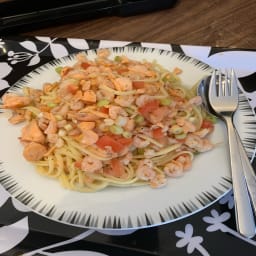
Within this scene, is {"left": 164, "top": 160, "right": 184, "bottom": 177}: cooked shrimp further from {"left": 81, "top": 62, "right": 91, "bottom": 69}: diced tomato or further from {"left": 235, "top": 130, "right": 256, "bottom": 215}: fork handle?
{"left": 81, "top": 62, "right": 91, "bottom": 69}: diced tomato

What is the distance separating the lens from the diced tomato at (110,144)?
792 millimetres

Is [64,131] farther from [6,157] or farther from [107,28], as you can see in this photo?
[107,28]

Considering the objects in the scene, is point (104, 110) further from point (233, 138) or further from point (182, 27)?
point (182, 27)

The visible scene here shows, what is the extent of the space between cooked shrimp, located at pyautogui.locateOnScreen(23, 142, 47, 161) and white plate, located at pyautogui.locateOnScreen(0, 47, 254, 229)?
0.03 metres

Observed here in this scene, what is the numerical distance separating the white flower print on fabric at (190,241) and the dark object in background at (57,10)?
100 cm

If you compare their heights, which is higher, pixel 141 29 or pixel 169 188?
pixel 141 29

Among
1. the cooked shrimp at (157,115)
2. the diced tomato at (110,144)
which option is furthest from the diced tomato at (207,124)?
A: the diced tomato at (110,144)

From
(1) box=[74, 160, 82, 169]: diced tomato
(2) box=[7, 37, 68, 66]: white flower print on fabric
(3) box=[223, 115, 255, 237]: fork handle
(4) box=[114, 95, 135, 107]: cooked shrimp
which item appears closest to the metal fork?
(3) box=[223, 115, 255, 237]: fork handle

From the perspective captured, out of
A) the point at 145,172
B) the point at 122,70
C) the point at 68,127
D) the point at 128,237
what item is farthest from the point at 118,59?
the point at 128,237

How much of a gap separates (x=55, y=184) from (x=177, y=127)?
298 mm

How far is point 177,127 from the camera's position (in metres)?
0.84

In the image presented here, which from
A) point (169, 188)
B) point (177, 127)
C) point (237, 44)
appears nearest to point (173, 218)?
point (169, 188)

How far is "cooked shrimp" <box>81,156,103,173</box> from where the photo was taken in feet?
2.57

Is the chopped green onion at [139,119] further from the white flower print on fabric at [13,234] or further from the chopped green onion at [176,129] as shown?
the white flower print on fabric at [13,234]
